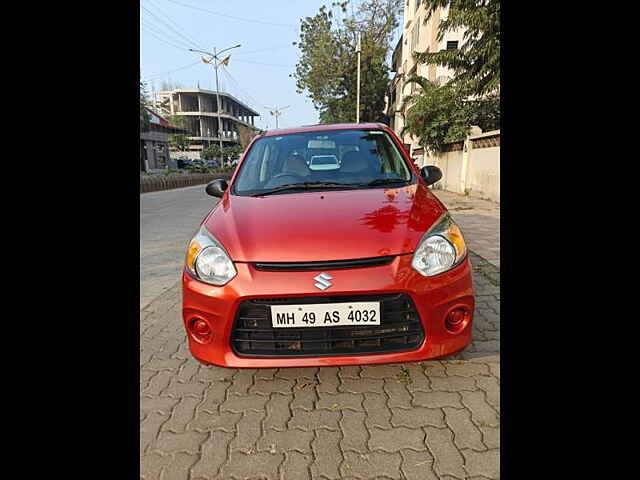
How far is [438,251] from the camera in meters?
1.79

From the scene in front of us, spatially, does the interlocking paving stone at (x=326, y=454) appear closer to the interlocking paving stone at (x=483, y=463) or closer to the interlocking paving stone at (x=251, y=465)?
the interlocking paving stone at (x=251, y=465)

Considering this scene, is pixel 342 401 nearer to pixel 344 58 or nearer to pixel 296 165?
pixel 296 165

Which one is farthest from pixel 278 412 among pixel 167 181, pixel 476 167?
pixel 167 181

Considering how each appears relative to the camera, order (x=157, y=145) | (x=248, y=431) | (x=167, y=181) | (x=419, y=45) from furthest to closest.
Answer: (x=157, y=145) < (x=419, y=45) < (x=167, y=181) < (x=248, y=431)

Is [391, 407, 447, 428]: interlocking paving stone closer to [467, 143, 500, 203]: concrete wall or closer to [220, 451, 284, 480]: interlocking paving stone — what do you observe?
[220, 451, 284, 480]: interlocking paving stone

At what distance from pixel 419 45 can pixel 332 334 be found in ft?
90.1

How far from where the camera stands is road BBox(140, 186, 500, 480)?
1.52 m

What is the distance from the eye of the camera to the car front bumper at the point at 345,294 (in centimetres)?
165

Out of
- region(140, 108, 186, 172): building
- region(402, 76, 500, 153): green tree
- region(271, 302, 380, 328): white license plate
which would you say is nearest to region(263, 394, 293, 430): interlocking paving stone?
region(271, 302, 380, 328): white license plate

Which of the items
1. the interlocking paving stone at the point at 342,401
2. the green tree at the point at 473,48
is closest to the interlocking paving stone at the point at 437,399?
the interlocking paving stone at the point at 342,401
